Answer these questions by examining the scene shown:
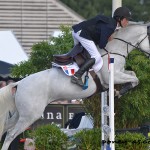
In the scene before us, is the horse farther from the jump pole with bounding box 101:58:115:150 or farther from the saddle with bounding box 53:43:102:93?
the jump pole with bounding box 101:58:115:150

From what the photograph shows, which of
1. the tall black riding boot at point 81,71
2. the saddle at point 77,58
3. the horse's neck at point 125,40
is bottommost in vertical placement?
the tall black riding boot at point 81,71

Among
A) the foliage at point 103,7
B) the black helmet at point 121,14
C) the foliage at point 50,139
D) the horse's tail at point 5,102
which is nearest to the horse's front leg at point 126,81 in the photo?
the black helmet at point 121,14

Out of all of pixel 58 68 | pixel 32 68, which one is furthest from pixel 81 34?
pixel 32 68

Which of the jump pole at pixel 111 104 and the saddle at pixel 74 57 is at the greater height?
the saddle at pixel 74 57

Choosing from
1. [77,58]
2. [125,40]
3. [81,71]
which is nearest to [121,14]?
[125,40]

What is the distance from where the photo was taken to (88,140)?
10500mm

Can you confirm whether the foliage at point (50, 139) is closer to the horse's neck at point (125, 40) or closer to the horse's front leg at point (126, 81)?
the horse's front leg at point (126, 81)

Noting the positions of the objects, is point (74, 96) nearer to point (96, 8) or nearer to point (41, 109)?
point (41, 109)

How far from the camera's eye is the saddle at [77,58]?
1042 cm

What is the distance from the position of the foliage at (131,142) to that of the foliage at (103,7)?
2932cm

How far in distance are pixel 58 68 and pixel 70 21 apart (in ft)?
57.2

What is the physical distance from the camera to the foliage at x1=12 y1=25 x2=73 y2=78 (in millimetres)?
13711

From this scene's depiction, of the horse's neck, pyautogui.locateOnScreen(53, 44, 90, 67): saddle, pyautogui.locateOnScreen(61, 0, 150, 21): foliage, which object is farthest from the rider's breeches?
pyautogui.locateOnScreen(61, 0, 150, 21): foliage

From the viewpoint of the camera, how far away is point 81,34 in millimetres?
Answer: 10445
